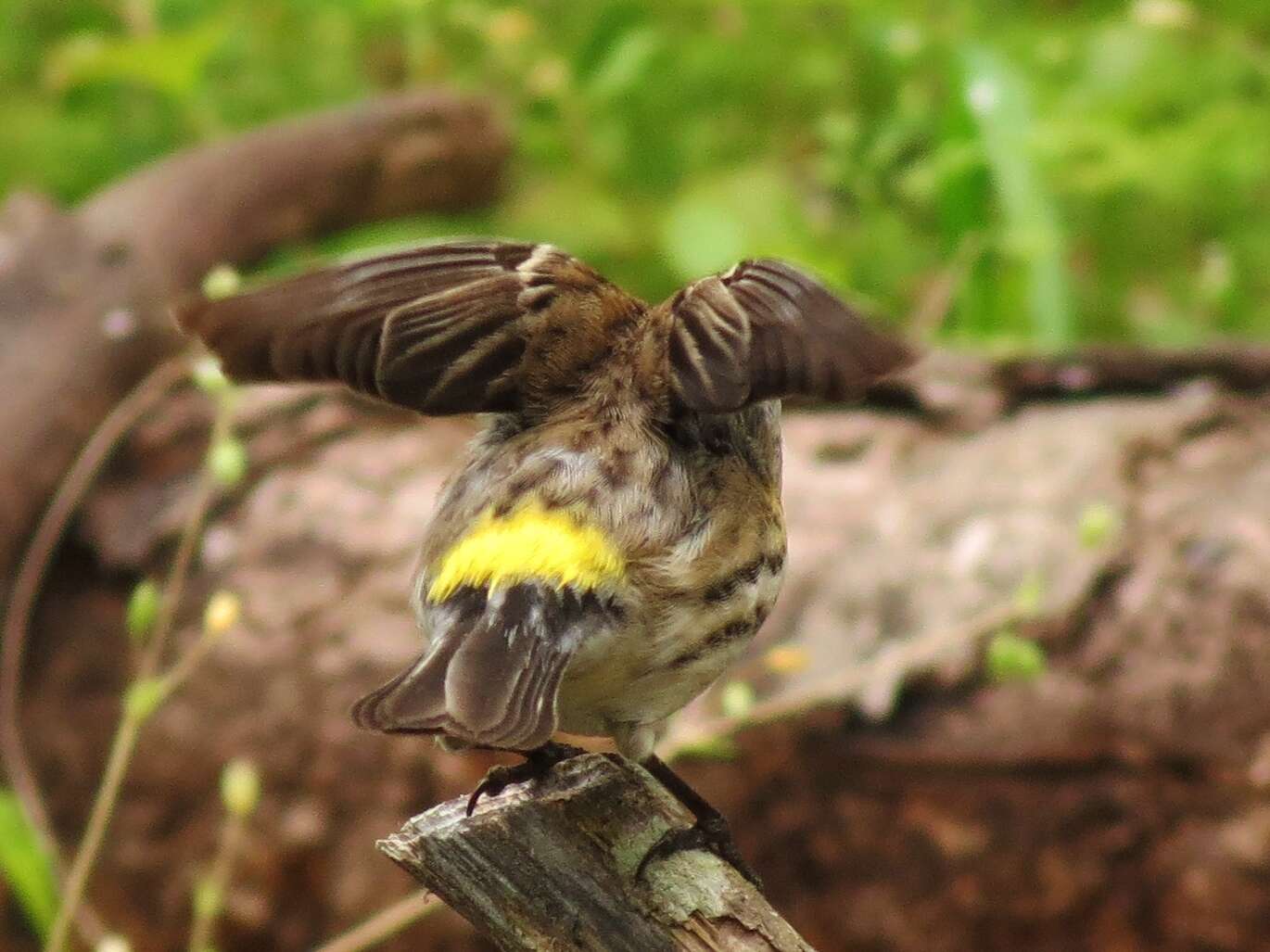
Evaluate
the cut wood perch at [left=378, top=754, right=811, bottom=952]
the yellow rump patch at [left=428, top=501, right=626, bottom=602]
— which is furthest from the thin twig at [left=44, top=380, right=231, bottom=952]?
the cut wood perch at [left=378, top=754, right=811, bottom=952]

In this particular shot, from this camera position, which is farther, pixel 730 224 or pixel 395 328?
pixel 730 224

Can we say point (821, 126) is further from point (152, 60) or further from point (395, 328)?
point (395, 328)

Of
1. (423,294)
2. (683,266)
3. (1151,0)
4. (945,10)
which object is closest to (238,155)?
(683,266)

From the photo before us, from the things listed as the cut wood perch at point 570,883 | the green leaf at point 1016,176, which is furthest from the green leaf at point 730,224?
the cut wood perch at point 570,883

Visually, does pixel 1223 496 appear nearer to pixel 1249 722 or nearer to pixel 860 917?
pixel 1249 722

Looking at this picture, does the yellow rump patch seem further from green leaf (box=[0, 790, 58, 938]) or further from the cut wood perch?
green leaf (box=[0, 790, 58, 938])

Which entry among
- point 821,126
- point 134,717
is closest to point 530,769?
point 134,717

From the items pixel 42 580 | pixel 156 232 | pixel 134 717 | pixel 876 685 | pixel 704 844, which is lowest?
pixel 876 685

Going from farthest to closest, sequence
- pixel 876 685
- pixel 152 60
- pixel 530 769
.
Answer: pixel 152 60 → pixel 876 685 → pixel 530 769
